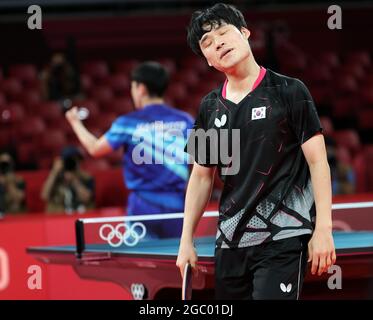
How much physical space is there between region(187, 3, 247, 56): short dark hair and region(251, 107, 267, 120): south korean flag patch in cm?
30

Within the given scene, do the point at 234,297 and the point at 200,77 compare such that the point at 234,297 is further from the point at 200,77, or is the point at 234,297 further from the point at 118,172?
the point at 200,77

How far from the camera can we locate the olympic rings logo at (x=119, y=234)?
4.51 m

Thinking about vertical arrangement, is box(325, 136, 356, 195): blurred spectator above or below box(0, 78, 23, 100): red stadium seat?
below

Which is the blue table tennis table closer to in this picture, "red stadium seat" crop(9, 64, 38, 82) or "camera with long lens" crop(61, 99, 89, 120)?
"camera with long lens" crop(61, 99, 89, 120)

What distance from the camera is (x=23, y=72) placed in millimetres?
11547

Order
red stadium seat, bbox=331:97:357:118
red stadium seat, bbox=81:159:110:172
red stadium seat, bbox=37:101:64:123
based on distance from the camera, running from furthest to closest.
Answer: red stadium seat, bbox=331:97:357:118 → red stadium seat, bbox=37:101:64:123 → red stadium seat, bbox=81:159:110:172

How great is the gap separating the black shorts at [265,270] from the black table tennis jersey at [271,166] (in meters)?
0.03

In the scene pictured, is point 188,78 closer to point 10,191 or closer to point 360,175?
point 360,175

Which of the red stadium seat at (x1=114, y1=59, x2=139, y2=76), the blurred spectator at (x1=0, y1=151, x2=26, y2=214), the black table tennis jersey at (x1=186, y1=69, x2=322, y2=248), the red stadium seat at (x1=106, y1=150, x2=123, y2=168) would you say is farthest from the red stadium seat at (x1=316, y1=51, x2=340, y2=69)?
the black table tennis jersey at (x1=186, y1=69, x2=322, y2=248)

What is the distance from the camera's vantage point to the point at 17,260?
19.4 ft

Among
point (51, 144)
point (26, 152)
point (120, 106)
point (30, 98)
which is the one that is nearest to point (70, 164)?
point (51, 144)

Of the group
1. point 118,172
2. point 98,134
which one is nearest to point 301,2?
point 98,134

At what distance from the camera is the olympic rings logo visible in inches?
178

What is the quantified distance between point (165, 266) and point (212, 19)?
1113 millimetres
